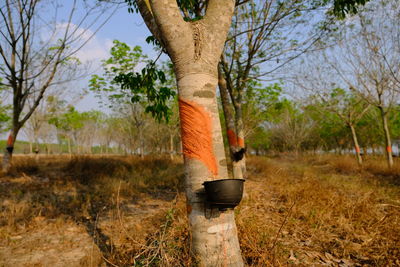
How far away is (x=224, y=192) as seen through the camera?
1.50 m

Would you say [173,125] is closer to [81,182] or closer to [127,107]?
[127,107]

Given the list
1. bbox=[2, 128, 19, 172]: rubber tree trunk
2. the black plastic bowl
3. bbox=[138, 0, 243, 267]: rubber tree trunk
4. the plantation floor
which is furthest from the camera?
bbox=[2, 128, 19, 172]: rubber tree trunk

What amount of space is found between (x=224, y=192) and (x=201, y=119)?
63 centimetres

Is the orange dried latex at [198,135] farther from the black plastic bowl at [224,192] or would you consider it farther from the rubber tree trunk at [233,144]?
the rubber tree trunk at [233,144]

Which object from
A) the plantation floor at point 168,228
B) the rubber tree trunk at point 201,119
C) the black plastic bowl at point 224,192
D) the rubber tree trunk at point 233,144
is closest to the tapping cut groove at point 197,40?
the rubber tree trunk at point 201,119

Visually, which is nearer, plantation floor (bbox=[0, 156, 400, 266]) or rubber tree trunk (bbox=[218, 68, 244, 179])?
plantation floor (bbox=[0, 156, 400, 266])

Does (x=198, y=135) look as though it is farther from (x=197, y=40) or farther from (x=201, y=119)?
(x=197, y=40)

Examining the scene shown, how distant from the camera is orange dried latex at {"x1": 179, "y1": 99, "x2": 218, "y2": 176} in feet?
5.67

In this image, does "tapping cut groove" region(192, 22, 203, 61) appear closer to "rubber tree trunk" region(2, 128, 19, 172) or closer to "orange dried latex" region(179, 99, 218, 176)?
"orange dried latex" region(179, 99, 218, 176)

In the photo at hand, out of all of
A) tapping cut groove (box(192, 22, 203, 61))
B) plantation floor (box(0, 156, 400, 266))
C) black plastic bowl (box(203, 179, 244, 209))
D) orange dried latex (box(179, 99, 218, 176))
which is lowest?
plantation floor (box(0, 156, 400, 266))

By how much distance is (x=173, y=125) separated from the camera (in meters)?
19.5

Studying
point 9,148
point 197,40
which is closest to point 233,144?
point 197,40

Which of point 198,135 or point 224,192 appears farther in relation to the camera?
point 198,135

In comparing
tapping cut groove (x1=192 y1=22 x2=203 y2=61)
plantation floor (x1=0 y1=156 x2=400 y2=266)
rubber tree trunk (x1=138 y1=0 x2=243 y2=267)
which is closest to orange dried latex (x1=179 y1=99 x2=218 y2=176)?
Answer: rubber tree trunk (x1=138 y1=0 x2=243 y2=267)
